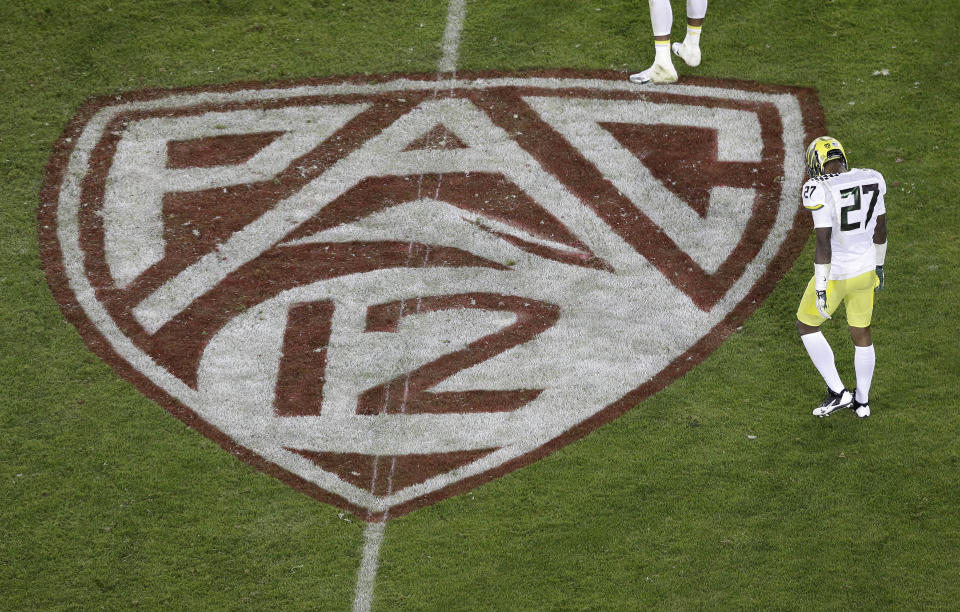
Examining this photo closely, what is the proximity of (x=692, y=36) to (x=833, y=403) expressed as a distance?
483 centimetres

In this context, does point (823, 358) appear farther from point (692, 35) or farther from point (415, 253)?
point (692, 35)

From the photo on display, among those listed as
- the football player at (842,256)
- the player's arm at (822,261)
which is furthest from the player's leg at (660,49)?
the player's arm at (822,261)

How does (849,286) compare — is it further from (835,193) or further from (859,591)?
(859,591)

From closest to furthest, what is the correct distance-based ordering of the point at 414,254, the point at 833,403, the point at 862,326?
the point at 862,326
the point at 833,403
the point at 414,254

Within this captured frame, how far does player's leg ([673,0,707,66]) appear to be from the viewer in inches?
Result: 445

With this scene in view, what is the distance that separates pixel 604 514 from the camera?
795 cm

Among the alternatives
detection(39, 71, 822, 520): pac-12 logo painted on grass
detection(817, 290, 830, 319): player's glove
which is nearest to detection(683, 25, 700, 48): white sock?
detection(39, 71, 822, 520): pac-12 logo painted on grass

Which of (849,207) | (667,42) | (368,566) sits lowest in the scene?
(368,566)

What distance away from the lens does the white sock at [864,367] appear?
8234 millimetres

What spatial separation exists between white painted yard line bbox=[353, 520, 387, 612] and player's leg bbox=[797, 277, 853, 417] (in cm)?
362

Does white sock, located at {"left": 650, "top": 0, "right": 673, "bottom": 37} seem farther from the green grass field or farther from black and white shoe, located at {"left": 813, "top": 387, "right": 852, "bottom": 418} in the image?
black and white shoe, located at {"left": 813, "top": 387, "right": 852, "bottom": 418}

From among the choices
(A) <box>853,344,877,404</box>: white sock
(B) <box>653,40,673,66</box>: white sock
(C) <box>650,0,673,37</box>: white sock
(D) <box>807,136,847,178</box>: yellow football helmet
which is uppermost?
(C) <box>650,0,673,37</box>: white sock

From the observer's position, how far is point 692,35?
11469mm

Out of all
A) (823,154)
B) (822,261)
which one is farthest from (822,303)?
(823,154)
